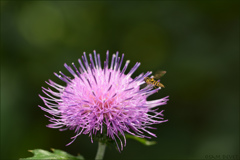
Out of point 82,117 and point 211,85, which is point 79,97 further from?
point 211,85

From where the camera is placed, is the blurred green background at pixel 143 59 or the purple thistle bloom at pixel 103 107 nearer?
the purple thistle bloom at pixel 103 107

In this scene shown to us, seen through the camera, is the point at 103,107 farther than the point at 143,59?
No

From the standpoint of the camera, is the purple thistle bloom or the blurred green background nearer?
the purple thistle bloom

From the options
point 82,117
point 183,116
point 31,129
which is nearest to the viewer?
point 82,117

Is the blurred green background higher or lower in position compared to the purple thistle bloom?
higher

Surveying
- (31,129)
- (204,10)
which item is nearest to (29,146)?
(31,129)

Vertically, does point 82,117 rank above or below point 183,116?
below

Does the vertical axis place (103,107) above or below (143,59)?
below

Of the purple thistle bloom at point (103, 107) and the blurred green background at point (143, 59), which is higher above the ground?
the blurred green background at point (143, 59)
